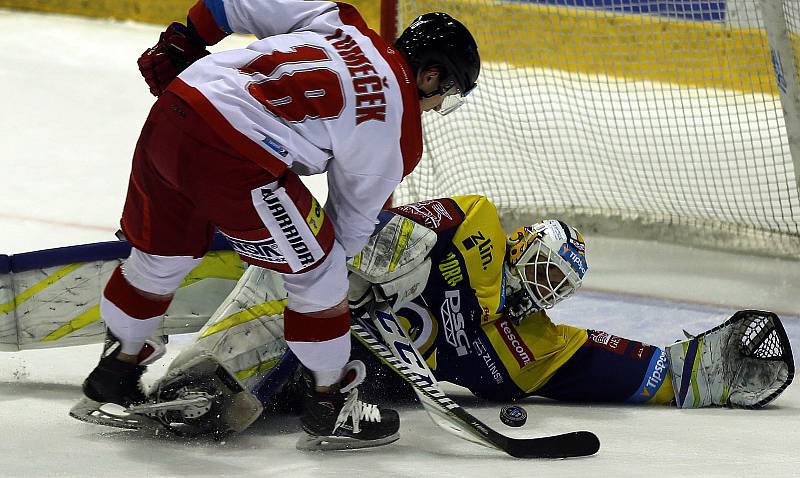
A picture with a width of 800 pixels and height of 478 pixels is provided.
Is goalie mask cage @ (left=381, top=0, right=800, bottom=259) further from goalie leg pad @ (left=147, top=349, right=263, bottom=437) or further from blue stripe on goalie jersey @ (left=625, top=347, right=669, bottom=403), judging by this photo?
goalie leg pad @ (left=147, top=349, right=263, bottom=437)

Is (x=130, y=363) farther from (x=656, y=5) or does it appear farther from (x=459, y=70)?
(x=656, y=5)

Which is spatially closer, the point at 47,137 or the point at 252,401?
the point at 252,401

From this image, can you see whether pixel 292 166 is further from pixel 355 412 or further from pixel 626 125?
pixel 626 125

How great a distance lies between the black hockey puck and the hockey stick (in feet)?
0.51

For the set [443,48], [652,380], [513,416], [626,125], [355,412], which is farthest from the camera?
[626,125]

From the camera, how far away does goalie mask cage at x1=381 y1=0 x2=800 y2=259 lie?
4.35 m

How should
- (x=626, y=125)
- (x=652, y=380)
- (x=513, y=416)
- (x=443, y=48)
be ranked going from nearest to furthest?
(x=443, y=48) → (x=513, y=416) → (x=652, y=380) → (x=626, y=125)

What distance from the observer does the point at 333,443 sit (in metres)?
2.46

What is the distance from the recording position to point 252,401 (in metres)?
2.45

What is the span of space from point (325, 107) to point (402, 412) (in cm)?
86

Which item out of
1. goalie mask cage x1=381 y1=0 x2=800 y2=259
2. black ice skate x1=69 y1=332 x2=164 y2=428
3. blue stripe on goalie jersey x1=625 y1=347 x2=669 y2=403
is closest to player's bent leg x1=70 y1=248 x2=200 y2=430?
black ice skate x1=69 y1=332 x2=164 y2=428

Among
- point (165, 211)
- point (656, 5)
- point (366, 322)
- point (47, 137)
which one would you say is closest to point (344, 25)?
point (165, 211)

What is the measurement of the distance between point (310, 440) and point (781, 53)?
2.29m

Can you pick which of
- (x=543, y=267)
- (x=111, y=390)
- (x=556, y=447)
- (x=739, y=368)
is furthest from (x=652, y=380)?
(x=111, y=390)
